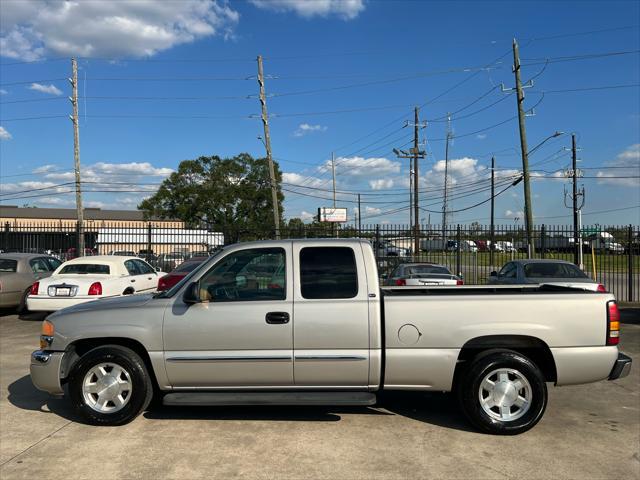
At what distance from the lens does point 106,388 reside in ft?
16.5

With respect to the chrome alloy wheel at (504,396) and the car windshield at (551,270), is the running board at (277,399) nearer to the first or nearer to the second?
the chrome alloy wheel at (504,396)

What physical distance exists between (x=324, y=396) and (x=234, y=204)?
4956 cm

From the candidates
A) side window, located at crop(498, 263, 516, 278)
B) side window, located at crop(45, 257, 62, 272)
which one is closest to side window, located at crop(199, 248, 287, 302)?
side window, located at crop(498, 263, 516, 278)

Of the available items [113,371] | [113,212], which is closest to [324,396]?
[113,371]

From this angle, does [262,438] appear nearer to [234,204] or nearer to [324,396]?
[324,396]

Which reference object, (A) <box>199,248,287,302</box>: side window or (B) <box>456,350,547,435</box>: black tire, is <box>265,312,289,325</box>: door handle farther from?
(B) <box>456,350,547,435</box>: black tire

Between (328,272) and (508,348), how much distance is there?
6.16 ft

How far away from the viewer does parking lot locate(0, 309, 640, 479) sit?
4121 mm

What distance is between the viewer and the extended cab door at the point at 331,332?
190 inches

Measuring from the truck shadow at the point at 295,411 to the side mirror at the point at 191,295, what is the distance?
4.21ft

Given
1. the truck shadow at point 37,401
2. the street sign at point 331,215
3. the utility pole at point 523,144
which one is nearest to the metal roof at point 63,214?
the street sign at point 331,215

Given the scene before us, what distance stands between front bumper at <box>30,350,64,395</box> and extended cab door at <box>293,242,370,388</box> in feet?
7.67

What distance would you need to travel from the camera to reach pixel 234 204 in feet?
175

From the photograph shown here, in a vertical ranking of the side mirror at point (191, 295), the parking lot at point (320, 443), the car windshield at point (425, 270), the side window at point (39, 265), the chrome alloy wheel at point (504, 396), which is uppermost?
the side window at point (39, 265)
